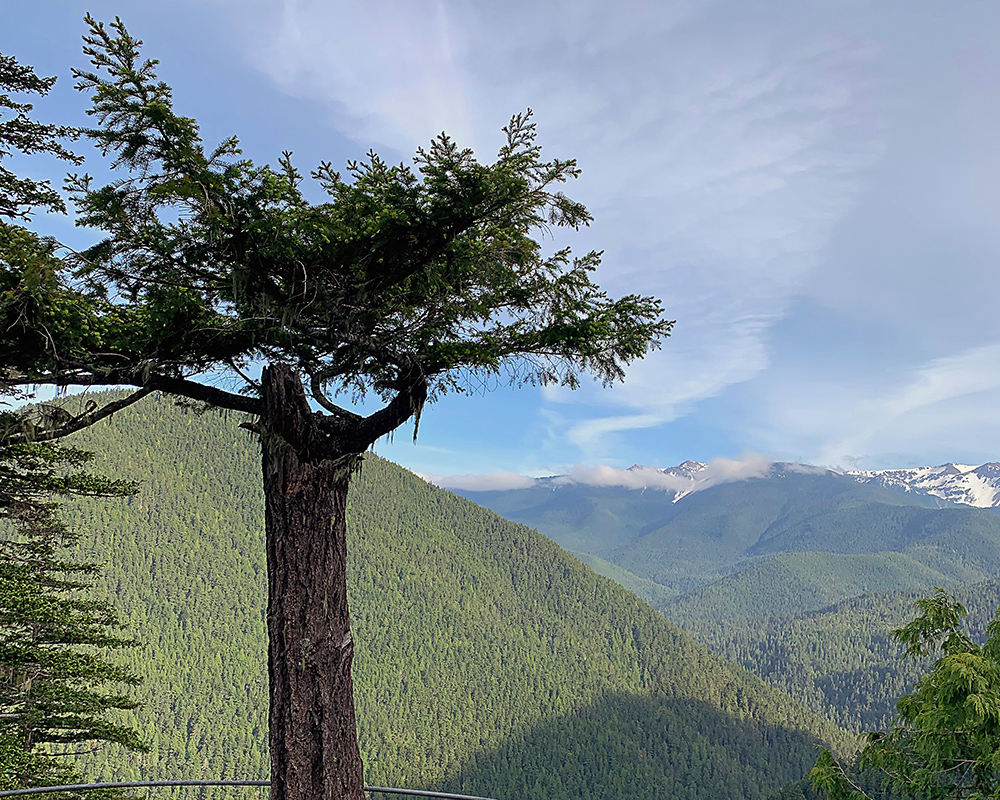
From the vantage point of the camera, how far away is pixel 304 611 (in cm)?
493

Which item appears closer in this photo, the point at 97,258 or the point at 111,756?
the point at 97,258

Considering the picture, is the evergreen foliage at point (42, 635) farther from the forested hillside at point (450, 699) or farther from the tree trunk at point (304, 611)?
the forested hillside at point (450, 699)

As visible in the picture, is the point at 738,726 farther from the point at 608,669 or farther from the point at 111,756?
the point at 111,756

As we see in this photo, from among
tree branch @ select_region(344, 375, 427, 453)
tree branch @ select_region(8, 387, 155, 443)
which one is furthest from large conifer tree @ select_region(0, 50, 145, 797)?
tree branch @ select_region(344, 375, 427, 453)

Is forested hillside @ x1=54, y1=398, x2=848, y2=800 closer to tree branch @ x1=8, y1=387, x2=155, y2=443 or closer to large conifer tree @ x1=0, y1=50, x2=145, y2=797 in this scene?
large conifer tree @ x1=0, y1=50, x2=145, y2=797

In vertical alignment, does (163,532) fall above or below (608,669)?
above

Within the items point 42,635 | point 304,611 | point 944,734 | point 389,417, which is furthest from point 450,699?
point 389,417

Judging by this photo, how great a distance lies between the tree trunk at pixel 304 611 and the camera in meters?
4.78

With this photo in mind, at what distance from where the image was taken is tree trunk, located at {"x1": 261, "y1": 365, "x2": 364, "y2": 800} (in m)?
4.78

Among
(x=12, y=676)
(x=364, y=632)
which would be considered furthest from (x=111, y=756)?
(x=12, y=676)

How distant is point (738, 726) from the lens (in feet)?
487

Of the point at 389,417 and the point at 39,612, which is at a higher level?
the point at 389,417

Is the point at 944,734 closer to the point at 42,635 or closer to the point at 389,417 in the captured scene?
the point at 389,417

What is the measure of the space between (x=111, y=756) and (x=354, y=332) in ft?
466
